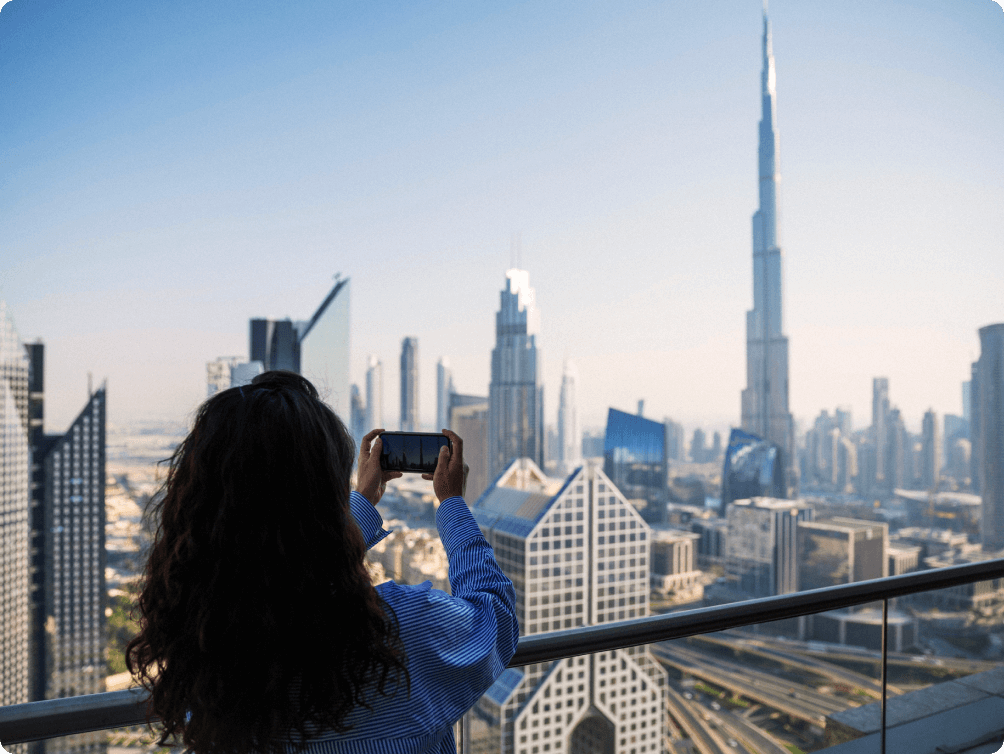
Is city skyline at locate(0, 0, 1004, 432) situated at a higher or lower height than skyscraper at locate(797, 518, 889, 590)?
higher

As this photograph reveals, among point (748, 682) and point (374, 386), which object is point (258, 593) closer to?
point (748, 682)

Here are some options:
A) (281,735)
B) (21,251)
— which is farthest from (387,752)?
(21,251)

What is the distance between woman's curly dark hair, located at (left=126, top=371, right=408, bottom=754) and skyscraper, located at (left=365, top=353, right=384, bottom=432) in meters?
24.9

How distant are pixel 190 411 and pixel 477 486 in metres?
30.9

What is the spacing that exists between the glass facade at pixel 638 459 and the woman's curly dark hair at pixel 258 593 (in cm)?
3096

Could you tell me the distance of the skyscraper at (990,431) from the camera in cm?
2484

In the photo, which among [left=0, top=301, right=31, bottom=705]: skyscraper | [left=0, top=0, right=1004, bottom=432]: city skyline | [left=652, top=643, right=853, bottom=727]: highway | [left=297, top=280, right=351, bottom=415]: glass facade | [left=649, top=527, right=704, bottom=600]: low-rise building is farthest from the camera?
[left=0, top=0, right=1004, bottom=432]: city skyline

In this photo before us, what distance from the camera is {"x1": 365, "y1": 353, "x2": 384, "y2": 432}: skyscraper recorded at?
2664 cm

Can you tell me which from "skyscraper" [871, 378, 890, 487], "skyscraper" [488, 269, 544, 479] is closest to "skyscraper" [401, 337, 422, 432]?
"skyscraper" [488, 269, 544, 479]

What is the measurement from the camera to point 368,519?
2.37 ft

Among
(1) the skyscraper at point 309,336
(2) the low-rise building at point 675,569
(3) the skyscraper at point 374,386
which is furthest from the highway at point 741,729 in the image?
(1) the skyscraper at point 309,336

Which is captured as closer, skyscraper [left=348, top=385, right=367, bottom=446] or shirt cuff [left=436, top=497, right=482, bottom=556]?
shirt cuff [left=436, top=497, right=482, bottom=556]

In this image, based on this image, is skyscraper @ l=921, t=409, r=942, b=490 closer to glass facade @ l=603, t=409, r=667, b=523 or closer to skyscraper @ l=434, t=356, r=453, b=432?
glass facade @ l=603, t=409, r=667, b=523

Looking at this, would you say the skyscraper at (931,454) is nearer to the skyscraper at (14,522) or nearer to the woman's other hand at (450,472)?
the woman's other hand at (450,472)
